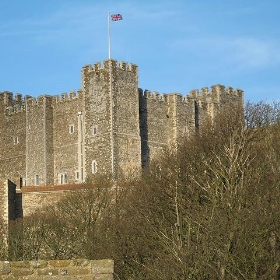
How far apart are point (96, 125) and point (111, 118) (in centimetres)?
168

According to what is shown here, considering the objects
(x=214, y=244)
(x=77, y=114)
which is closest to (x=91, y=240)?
(x=214, y=244)

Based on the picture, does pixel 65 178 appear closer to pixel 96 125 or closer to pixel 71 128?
pixel 71 128

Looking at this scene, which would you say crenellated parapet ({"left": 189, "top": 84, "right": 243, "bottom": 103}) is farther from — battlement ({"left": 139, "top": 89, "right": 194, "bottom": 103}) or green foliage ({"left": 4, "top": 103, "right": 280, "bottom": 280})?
green foliage ({"left": 4, "top": 103, "right": 280, "bottom": 280})

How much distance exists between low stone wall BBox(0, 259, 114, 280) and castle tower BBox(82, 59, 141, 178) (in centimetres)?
4833

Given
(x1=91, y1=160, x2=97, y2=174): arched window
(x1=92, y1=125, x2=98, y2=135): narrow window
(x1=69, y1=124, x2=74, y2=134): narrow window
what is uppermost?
(x1=69, y1=124, x2=74, y2=134): narrow window

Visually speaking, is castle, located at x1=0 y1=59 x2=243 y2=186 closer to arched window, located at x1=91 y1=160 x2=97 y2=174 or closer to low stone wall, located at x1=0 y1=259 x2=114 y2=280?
arched window, located at x1=91 y1=160 x2=97 y2=174

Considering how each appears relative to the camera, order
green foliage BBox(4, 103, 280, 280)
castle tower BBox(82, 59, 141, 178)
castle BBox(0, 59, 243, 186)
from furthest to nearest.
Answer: castle BBox(0, 59, 243, 186) → castle tower BBox(82, 59, 141, 178) → green foliage BBox(4, 103, 280, 280)

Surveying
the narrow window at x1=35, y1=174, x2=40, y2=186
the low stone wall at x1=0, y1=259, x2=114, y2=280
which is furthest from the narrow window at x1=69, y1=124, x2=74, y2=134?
the low stone wall at x1=0, y1=259, x2=114, y2=280

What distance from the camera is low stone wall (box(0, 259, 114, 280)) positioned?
36.1 ft

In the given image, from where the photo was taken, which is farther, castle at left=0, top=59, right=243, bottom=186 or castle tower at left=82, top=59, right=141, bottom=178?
castle at left=0, top=59, right=243, bottom=186

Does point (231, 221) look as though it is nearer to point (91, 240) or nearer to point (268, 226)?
point (268, 226)

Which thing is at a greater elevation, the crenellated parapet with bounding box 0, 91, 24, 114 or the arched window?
the crenellated parapet with bounding box 0, 91, 24, 114

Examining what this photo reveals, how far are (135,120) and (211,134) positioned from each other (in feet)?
44.9

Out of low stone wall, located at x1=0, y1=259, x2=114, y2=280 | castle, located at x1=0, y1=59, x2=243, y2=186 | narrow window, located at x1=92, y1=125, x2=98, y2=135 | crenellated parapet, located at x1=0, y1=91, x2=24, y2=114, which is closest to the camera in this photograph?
low stone wall, located at x1=0, y1=259, x2=114, y2=280
